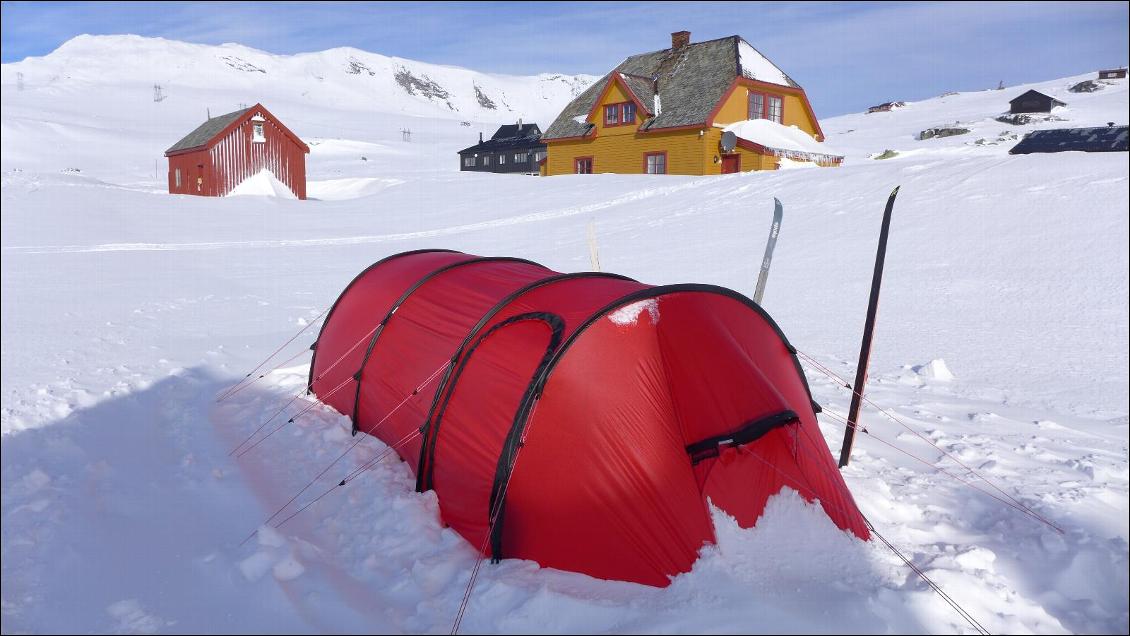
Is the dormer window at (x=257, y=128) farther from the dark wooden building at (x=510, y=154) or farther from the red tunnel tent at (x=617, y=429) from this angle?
the red tunnel tent at (x=617, y=429)

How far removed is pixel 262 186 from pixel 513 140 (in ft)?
88.1

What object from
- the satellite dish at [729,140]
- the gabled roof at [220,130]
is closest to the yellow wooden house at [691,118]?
the satellite dish at [729,140]

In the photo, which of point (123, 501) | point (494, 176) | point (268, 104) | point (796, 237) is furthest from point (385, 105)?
point (123, 501)

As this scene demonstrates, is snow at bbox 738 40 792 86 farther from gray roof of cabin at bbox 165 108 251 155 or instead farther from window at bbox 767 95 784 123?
gray roof of cabin at bbox 165 108 251 155

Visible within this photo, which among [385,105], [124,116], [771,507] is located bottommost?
[771,507]

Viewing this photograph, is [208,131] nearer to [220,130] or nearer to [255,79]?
[220,130]

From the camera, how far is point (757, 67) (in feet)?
94.7

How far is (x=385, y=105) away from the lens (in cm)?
12450

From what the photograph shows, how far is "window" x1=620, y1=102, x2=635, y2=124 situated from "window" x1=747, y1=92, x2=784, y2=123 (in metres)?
4.60

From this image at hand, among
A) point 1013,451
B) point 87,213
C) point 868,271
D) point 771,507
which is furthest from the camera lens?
point 87,213

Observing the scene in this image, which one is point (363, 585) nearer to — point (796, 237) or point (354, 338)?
point (354, 338)

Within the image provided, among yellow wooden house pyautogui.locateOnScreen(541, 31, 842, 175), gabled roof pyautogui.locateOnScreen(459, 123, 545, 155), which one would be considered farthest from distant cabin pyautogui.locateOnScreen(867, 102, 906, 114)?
yellow wooden house pyautogui.locateOnScreen(541, 31, 842, 175)

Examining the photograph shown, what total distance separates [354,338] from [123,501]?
2.42m

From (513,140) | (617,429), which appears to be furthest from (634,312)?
(513,140)
